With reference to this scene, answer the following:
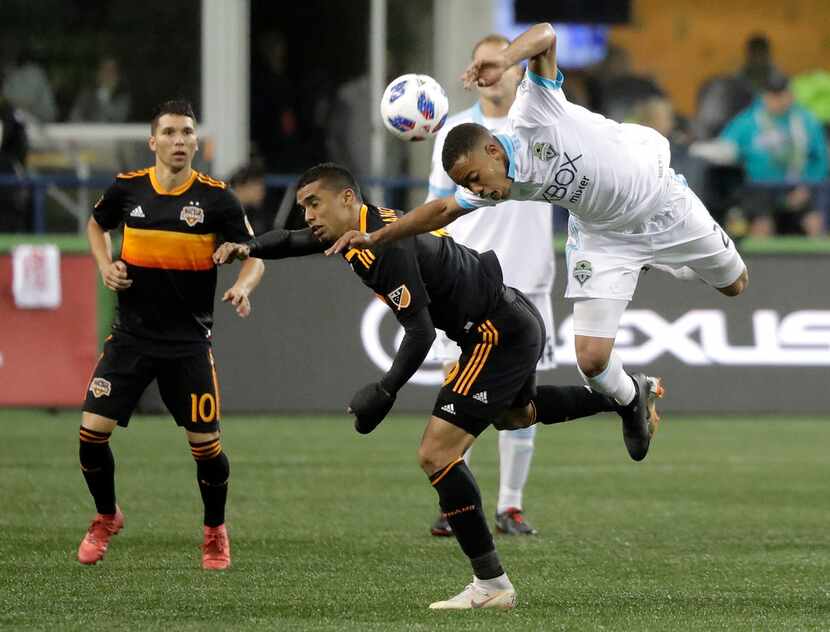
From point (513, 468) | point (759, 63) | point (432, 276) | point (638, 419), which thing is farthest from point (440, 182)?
point (759, 63)

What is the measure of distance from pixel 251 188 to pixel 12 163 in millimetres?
2959

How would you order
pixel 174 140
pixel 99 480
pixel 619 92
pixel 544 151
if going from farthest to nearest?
pixel 619 92
pixel 99 480
pixel 174 140
pixel 544 151

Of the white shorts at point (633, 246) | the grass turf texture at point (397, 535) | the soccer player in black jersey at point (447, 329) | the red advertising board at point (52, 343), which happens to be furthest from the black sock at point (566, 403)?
the red advertising board at point (52, 343)

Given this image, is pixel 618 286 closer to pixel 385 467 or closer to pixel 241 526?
pixel 241 526

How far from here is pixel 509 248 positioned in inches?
375

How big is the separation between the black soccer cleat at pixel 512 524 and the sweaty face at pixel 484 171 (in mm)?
2657

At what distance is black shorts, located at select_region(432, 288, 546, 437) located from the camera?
7145 millimetres

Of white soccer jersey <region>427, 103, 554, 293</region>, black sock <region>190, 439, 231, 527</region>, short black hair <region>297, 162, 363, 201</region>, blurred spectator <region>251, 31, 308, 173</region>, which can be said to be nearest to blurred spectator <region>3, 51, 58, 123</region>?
blurred spectator <region>251, 31, 308, 173</region>

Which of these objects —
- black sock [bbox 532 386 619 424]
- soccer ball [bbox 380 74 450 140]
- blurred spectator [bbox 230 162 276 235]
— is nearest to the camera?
black sock [bbox 532 386 619 424]

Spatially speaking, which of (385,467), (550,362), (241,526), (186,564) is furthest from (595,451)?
(186,564)

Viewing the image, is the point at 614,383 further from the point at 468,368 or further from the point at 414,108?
the point at 414,108

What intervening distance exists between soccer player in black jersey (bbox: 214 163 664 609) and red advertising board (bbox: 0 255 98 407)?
→ 7.40 metres

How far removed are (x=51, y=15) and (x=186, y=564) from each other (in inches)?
457

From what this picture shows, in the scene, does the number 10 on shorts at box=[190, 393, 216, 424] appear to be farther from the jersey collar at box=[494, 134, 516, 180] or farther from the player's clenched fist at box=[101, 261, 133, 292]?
the jersey collar at box=[494, 134, 516, 180]
